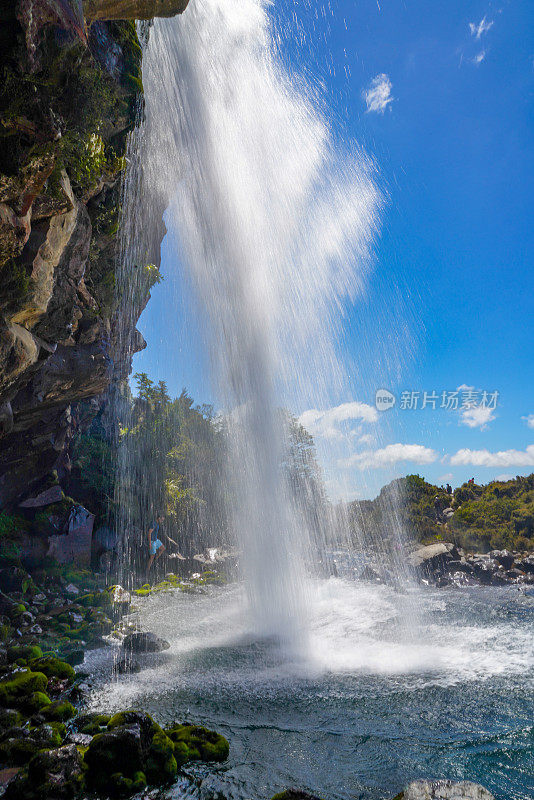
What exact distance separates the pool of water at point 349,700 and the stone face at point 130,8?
49.7 feet

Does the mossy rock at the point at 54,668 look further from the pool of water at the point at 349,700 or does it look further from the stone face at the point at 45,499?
the stone face at the point at 45,499

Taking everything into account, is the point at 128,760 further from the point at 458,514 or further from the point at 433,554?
the point at 458,514

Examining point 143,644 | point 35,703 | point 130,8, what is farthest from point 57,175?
point 143,644

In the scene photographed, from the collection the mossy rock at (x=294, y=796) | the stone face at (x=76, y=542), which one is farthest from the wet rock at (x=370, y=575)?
the mossy rock at (x=294, y=796)

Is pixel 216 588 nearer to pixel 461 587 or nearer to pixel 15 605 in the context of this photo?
pixel 15 605

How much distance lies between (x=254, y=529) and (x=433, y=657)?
8930 millimetres

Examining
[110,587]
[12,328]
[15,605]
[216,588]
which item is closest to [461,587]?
[216,588]

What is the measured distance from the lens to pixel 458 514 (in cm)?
4462

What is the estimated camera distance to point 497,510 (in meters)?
43.9

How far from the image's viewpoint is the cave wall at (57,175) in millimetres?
6980

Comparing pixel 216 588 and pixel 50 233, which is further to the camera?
pixel 216 588

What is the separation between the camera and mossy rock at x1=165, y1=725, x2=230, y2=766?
704 centimetres

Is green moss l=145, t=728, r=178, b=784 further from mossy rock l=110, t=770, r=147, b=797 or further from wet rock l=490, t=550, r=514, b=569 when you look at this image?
wet rock l=490, t=550, r=514, b=569

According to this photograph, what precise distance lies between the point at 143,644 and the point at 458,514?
41.3 m
